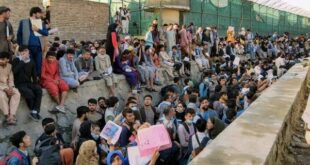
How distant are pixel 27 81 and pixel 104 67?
2.85 m

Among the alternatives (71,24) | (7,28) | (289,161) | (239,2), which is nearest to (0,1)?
(71,24)

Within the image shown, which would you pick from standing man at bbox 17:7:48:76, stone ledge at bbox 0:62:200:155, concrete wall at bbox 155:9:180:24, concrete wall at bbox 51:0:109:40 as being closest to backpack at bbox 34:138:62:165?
stone ledge at bbox 0:62:200:155

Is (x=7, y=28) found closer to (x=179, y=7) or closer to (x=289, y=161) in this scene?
(x=289, y=161)

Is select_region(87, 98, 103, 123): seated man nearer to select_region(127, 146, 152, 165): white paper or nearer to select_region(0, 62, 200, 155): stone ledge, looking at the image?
select_region(0, 62, 200, 155): stone ledge

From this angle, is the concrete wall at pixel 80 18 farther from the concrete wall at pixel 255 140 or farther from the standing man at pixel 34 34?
the concrete wall at pixel 255 140

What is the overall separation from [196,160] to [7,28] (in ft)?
18.4

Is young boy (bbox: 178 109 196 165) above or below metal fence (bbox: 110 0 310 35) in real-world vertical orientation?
below

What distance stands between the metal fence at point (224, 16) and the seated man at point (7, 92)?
1245cm

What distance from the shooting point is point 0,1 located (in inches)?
535

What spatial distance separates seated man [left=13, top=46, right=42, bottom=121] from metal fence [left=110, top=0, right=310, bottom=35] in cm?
1199

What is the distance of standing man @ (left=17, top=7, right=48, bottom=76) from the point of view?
7812mm

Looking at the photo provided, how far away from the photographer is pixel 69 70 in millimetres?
8656

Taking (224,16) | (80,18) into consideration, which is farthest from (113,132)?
(224,16)

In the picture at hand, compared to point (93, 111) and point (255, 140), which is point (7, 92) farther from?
point (255, 140)
